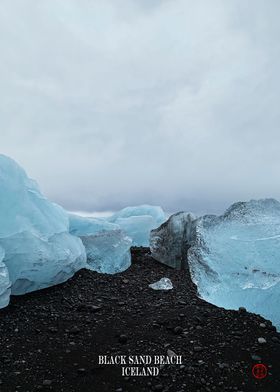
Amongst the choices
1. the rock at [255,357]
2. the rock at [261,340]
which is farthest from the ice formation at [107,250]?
the rock at [255,357]

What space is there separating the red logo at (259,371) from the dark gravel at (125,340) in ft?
0.18

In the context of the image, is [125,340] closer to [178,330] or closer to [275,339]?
[178,330]

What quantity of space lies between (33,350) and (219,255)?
103 inches

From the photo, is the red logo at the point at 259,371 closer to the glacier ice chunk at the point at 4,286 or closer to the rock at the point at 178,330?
the rock at the point at 178,330

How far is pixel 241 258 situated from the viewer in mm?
5340

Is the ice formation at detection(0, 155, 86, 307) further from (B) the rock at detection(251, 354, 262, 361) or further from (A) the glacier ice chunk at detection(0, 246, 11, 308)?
(B) the rock at detection(251, 354, 262, 361)

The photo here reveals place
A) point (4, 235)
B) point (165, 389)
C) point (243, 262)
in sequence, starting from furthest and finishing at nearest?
point (4, 235)
point (243, 262)
point (165, 389)

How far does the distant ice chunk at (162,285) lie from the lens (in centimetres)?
761

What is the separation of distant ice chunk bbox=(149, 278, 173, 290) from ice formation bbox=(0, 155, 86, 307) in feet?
4.98

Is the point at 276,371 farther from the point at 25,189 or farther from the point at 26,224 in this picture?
the point at 25,189

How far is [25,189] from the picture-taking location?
7.25 metres

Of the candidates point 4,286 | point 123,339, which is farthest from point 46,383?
point 4,286

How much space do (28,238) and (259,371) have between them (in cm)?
408

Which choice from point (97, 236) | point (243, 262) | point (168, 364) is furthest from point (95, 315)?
point (97, 236)
